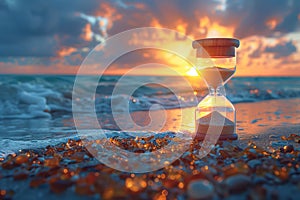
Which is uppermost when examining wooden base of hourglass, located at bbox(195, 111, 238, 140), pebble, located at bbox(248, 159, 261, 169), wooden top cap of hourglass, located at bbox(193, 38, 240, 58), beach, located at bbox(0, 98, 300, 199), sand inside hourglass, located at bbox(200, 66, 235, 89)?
wooden top cap of hourglass, located at bbox(193, 38, 240, 58)

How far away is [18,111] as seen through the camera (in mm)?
7934

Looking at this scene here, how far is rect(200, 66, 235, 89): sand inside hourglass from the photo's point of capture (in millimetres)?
2986

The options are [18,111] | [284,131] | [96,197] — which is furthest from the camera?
[18,111]

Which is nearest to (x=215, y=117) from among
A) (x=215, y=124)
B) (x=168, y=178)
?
(x=215, y=124)

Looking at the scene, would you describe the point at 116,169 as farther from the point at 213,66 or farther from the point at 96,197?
the point at 213,66

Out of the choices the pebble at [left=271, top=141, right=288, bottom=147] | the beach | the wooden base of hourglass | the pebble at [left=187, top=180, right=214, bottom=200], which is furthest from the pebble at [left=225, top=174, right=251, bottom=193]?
the pebble at [left=271, top=141, right=288, bottom=147]

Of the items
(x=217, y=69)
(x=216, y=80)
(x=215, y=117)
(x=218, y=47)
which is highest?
(x=218, y=47)

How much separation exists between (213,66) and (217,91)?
0.43 m

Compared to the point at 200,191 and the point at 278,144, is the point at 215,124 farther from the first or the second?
the point at 200,191

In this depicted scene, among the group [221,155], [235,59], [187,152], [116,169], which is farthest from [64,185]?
[235,59]

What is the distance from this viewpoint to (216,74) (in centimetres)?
300

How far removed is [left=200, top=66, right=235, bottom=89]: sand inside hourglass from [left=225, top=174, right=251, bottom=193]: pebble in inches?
62.7

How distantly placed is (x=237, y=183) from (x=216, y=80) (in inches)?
66.1

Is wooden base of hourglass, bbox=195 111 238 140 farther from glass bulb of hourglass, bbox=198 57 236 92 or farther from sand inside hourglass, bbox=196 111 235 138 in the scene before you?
glass bulb of hourglass, bbox=198 57 236 92
